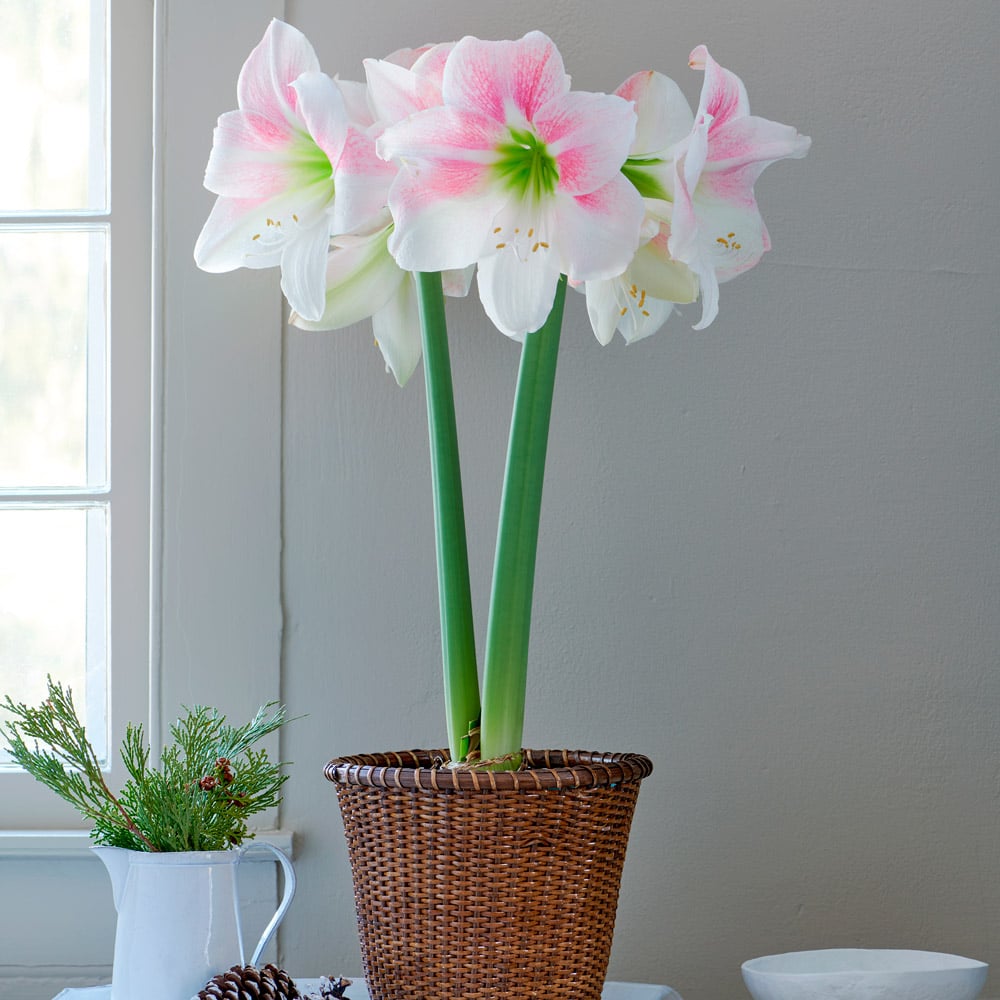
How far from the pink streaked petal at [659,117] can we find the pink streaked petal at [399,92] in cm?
15

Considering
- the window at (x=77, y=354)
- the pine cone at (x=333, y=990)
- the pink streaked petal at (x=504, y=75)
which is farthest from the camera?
the window at (x=77, y=354)

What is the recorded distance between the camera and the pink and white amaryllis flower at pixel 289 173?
83 centimetres

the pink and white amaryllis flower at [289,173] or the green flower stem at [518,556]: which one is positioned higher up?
the pink and white amaryllis flower at [289,173]

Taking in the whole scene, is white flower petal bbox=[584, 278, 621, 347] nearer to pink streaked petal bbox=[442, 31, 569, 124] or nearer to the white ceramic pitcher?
pink streaked petal bbox=[442, 31, 569, 124]

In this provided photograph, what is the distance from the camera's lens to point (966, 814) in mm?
1167

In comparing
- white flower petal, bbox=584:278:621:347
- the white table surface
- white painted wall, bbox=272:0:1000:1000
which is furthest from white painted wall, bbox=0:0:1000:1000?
white flower petal, bbox=584:278:621:347

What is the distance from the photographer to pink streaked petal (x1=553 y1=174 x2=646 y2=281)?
79 cm

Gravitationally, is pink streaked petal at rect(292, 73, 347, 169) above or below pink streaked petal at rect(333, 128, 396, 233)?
above

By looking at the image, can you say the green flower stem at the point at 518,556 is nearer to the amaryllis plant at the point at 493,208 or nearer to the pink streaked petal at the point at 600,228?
the amaryllis plant at the point at 493,208

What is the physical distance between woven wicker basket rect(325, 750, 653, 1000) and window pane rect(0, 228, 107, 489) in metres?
0.62

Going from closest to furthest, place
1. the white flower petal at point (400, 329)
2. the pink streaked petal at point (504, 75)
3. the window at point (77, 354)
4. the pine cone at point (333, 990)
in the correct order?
the pink streaked petal at point (504, 75) → the pine cone at point (333, 990) → the white flower petal at point (400, 329) → the window at point (77, 354)

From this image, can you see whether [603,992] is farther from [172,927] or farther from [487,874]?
[172,927]

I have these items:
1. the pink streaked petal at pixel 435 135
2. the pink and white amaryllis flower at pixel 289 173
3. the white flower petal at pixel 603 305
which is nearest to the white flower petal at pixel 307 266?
the pink and white amaryllis flower at pixel 289 173

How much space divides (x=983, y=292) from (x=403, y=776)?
0.80m
